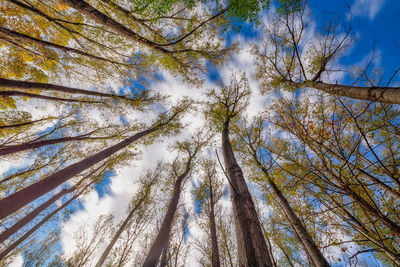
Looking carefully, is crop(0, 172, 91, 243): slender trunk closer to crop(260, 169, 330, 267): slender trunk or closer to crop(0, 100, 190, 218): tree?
crop(0, 100, 190, 218): tree

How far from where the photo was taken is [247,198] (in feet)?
6.99

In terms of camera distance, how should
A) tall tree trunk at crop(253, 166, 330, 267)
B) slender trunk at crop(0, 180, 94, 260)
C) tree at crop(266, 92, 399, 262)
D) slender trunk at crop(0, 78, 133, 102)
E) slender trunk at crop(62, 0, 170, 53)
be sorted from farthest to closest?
slender trunk at crop(0, 180, 94, 260), slender trunk at crop(0, 78, 133, 102), slender trunk at crop(62, 0, 170, 53), tall tree trunk at crop(253, 166, 330, 267), tree at crop(266, 92, 399, 262)

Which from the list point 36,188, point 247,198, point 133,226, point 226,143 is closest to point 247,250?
point 247,198

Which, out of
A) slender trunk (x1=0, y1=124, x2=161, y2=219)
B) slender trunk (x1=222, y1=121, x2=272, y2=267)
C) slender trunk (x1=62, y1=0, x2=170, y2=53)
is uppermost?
slender trunk (x1=62, y1=0, x2=170, y2=53)

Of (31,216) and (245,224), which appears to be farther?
(31,216)

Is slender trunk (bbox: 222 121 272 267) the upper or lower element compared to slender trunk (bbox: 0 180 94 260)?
lower

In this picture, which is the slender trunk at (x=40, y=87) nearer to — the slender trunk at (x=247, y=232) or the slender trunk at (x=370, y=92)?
the slender trunk at (x=247, y=232)

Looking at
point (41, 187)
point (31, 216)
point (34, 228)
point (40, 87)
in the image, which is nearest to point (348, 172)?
point (41, 187)

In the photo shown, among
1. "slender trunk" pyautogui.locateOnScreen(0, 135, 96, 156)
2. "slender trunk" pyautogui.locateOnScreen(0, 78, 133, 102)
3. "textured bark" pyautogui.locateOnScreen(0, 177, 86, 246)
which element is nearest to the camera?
"slender trunk" pyautogui.locateOnScreen(0, 78, 133, 102)

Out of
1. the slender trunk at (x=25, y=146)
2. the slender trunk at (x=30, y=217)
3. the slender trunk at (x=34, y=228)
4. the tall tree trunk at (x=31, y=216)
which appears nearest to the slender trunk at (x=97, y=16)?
the slender trunk at (x=25, y=146)

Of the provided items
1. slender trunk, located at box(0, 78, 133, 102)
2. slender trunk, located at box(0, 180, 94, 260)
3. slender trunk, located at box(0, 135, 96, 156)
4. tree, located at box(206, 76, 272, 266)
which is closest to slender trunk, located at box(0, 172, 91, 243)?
slender trunk, located at box(0, 180, 94, 260)

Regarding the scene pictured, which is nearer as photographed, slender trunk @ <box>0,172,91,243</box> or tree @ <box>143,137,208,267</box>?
tree @ <box>143,137,208,267</box>

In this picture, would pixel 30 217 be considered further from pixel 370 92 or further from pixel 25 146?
pixel 370 92

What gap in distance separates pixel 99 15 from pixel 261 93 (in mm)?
8557
